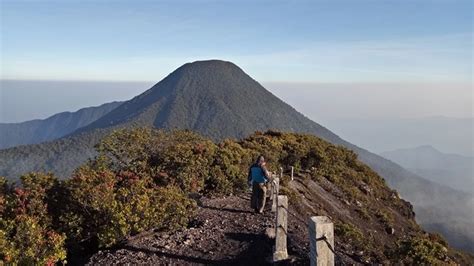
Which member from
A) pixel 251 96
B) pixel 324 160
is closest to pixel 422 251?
pixel 324 160

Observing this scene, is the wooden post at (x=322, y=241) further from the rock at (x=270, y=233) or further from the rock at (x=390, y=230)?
the rock at (x=390, y=230)

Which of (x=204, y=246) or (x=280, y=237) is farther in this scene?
(x=204, y=246)

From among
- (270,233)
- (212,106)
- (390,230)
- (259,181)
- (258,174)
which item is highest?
(212,106)

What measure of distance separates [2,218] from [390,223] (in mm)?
16394

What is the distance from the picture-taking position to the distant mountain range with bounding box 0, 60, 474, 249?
136 meters

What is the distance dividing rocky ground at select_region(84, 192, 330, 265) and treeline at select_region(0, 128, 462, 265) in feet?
1.11

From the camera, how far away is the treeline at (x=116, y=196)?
9336 mm

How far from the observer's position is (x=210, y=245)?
1077 cm

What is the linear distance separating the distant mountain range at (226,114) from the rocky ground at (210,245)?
3887 inches

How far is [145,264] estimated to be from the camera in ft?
32.1

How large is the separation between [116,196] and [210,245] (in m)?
2.37

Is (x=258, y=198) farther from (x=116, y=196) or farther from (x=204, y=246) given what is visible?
(x=116, y=196)

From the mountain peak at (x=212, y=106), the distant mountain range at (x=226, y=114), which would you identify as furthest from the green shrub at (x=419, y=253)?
the mountain peak at (x=212, y=106)

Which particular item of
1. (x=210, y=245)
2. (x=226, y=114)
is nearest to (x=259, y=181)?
(x=210, y=245)
